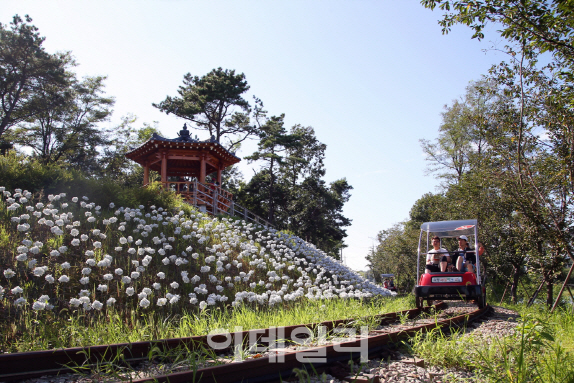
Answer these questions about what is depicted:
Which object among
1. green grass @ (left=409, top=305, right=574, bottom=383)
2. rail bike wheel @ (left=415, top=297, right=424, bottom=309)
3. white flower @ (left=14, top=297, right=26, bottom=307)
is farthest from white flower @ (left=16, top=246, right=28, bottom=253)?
rail bike wheel @ (left=415, top=297, right=424, bottom=309)

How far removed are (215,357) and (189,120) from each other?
122ft

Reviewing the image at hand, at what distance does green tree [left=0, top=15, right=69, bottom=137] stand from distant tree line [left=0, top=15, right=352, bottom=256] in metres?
0.07

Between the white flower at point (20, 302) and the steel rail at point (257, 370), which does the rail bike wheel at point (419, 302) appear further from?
the white flower at point (20, 302)

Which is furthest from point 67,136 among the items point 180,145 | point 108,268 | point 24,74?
point 108,268

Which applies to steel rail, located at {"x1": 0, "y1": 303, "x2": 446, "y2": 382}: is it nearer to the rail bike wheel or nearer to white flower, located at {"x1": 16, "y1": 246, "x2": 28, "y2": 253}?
white flower, located at {"x1": 16, "y1": 246, "x2": 28, "y2": 253}

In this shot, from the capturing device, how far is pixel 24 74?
29797 mm

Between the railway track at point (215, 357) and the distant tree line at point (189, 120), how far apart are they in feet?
105

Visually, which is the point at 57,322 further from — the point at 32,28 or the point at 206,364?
the point at 32,28

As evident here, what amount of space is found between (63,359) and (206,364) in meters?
1.22

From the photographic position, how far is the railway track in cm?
306

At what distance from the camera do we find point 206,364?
11.3 ft

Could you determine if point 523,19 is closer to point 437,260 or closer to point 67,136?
point 437,260

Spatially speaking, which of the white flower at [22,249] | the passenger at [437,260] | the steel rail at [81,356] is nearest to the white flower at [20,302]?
the white flower at [22,249]

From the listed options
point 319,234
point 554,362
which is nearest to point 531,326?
point 554,362
